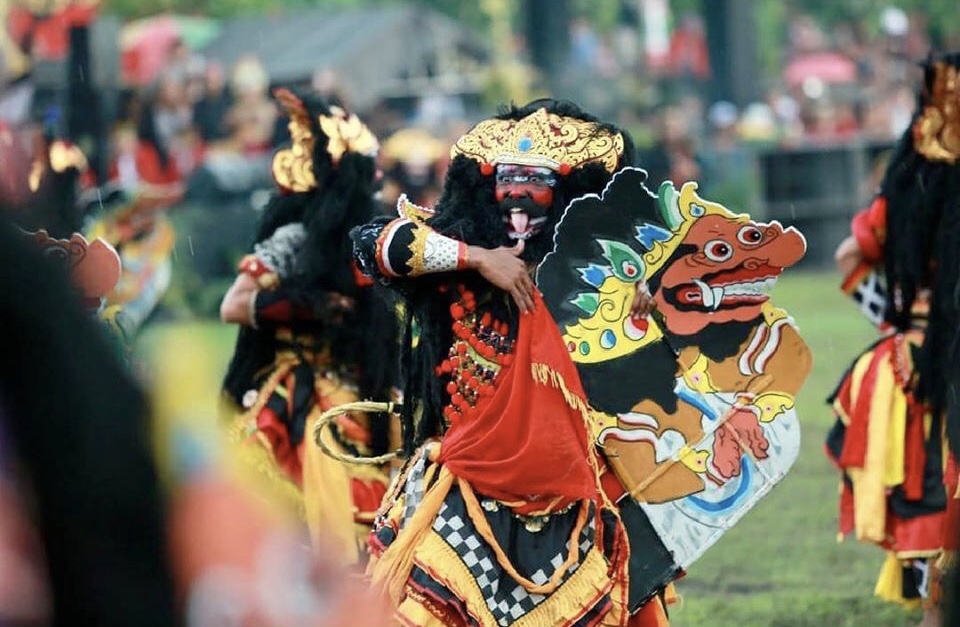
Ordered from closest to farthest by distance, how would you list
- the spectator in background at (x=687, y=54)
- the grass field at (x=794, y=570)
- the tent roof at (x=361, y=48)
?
the grass field at (x=794, y=570)
the tent roof at (x=361, y=48)
the spectator in background at (x=687, y=54)

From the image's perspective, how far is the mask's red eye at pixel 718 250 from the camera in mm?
5433

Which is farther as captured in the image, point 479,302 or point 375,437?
point 375,437

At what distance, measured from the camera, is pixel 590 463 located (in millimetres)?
5207

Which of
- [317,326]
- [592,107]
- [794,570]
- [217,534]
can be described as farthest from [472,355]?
[592,107]

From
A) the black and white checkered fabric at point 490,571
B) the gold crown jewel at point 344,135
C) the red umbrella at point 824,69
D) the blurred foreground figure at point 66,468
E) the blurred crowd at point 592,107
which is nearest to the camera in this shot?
the blurred foreground figure at point 66,468

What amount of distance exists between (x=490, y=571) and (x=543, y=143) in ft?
3.89

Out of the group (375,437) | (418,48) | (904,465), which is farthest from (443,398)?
(418,48)

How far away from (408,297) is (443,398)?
29 centimetres

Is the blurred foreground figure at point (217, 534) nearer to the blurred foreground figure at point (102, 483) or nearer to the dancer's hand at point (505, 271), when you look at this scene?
the blurred foreground figure at point (102, 483)

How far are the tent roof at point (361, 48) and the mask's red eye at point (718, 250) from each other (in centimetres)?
2224

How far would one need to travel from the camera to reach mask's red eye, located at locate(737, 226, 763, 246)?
539 cm

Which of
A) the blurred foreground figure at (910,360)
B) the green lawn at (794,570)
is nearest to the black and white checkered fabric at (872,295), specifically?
the blurred foreground figure at (910,360)

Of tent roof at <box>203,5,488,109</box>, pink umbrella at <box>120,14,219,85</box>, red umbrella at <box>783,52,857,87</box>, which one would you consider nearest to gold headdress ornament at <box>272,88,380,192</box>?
pink umbrella at <box>120,14,219,85</box>

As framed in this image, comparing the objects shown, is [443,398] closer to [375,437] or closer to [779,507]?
[375,437]
